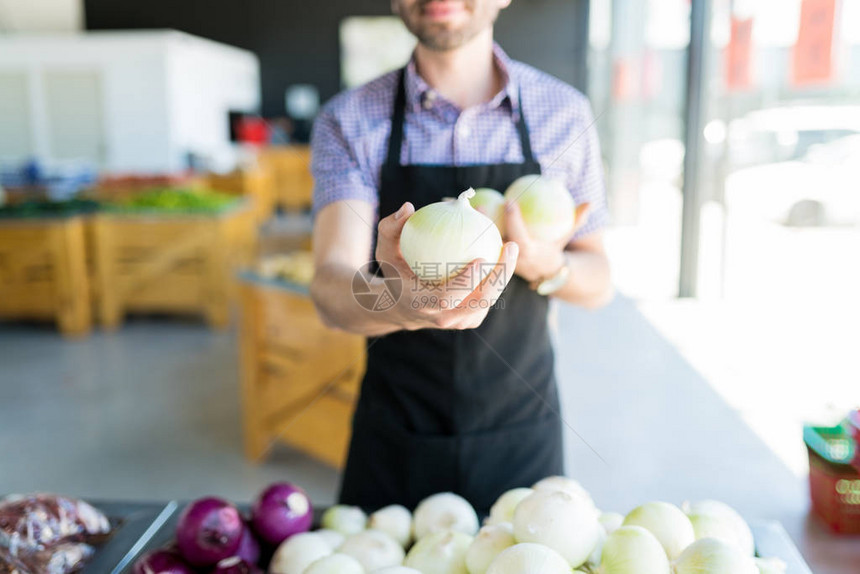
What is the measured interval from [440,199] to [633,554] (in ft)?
2.14

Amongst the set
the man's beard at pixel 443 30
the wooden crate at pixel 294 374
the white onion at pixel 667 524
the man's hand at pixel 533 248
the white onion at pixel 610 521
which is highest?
the man's beard at pixel 443 30

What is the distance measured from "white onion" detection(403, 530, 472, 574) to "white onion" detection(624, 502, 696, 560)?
8.4 inches

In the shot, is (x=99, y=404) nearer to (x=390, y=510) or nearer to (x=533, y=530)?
(x=390, y=510)

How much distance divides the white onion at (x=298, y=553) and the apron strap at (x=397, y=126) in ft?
2.11

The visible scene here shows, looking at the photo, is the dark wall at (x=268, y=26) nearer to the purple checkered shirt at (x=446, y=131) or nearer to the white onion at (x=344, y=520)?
the purple checkered shirt at (x=446, y=131)

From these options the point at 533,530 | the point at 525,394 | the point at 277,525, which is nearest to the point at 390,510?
the point at 277,525

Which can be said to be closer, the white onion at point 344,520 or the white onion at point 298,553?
the white onion at point 298,553

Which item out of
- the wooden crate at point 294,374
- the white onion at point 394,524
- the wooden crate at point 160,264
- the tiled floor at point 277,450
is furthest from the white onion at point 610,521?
the wooden crate at point 160,264

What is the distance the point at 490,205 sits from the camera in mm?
929

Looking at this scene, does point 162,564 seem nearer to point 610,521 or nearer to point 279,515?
point 279,515

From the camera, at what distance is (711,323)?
462 centimetres

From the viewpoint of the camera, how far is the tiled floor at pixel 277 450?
2.70 meters

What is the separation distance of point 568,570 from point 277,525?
0.43 meters

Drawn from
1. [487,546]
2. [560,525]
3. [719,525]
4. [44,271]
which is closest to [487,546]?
[487,546]
